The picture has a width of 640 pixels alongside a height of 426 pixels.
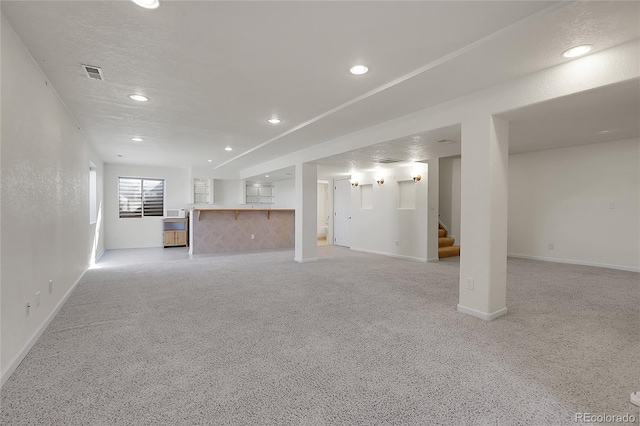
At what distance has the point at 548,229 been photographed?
21.6 feet

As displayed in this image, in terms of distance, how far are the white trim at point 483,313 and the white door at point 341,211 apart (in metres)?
6.08

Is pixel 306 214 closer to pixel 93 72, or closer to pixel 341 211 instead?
pixel 341 211

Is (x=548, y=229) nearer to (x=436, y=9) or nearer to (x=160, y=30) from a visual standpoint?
(x=436, y=9)

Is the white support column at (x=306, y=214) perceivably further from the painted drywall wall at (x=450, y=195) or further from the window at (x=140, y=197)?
the window at (x=140, y=197)

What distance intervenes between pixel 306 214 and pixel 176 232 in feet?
16.2

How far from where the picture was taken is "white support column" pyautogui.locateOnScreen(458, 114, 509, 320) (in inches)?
124

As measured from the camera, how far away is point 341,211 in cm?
970

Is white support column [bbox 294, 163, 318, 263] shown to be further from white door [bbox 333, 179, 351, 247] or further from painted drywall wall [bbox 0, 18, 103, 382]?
painted drywall wall [bbox 0, 18, 103, 382]

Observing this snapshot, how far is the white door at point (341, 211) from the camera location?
9492 mm

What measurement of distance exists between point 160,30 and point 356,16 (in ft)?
4.63

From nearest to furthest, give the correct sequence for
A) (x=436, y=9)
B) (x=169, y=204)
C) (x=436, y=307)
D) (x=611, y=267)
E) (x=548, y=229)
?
(x=436, y=9)
(x=436, y=307)
(x=611, y=267)
(x=548, y=229)
(x=169, y=204)

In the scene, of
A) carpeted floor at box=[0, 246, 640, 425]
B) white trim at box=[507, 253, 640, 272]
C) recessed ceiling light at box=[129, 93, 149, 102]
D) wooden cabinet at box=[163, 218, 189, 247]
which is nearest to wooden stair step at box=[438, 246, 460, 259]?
white trim at box=[507, 253, 640, 272]

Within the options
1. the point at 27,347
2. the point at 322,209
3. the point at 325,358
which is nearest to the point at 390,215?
the point at 322,209

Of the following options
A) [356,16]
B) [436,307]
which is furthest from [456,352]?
[356,16]
